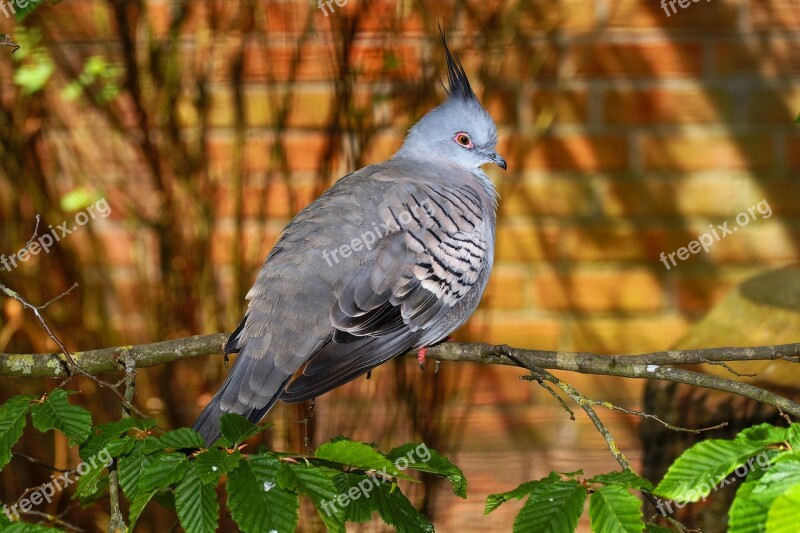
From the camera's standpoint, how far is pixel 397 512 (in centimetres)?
135

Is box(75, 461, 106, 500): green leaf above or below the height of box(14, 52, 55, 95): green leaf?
below

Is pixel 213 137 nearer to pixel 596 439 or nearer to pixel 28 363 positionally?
pixel 28 363

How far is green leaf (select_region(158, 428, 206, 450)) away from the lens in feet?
4.25

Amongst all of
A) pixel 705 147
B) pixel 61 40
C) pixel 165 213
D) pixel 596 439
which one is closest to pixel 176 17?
pixel 61 40

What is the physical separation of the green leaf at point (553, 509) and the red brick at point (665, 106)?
236cm

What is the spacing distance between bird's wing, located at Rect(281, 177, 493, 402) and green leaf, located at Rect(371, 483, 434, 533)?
1.63 feet

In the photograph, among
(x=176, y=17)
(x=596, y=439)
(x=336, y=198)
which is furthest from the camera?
(x=596, y=439)

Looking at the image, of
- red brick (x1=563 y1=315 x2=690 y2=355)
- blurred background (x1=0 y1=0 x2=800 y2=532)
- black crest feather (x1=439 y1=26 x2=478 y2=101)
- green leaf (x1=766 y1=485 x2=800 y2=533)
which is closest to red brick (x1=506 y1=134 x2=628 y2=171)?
blurred background (x1=0 y1=0 x2=800 y2=532)

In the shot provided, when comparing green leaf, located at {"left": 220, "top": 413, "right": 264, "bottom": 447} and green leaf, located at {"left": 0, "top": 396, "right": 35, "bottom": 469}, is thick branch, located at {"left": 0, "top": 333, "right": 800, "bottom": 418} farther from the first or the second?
green leaf, located at {"left": 220, "top": 413, "right": 264, "bottom": 447}

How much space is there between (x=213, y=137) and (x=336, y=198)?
134cm

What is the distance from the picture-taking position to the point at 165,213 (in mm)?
3271

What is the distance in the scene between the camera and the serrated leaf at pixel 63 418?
54.3 inches

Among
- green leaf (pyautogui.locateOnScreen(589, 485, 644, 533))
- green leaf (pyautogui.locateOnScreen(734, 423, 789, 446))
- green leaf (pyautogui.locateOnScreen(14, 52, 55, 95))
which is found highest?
green leaf (pyautogui.locateOnScreen(14, 52, 55, 95))

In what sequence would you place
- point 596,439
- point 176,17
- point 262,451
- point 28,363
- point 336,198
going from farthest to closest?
point 596,439 < point 176,17 < point 336,198 < point 28,363 < point 262,451
